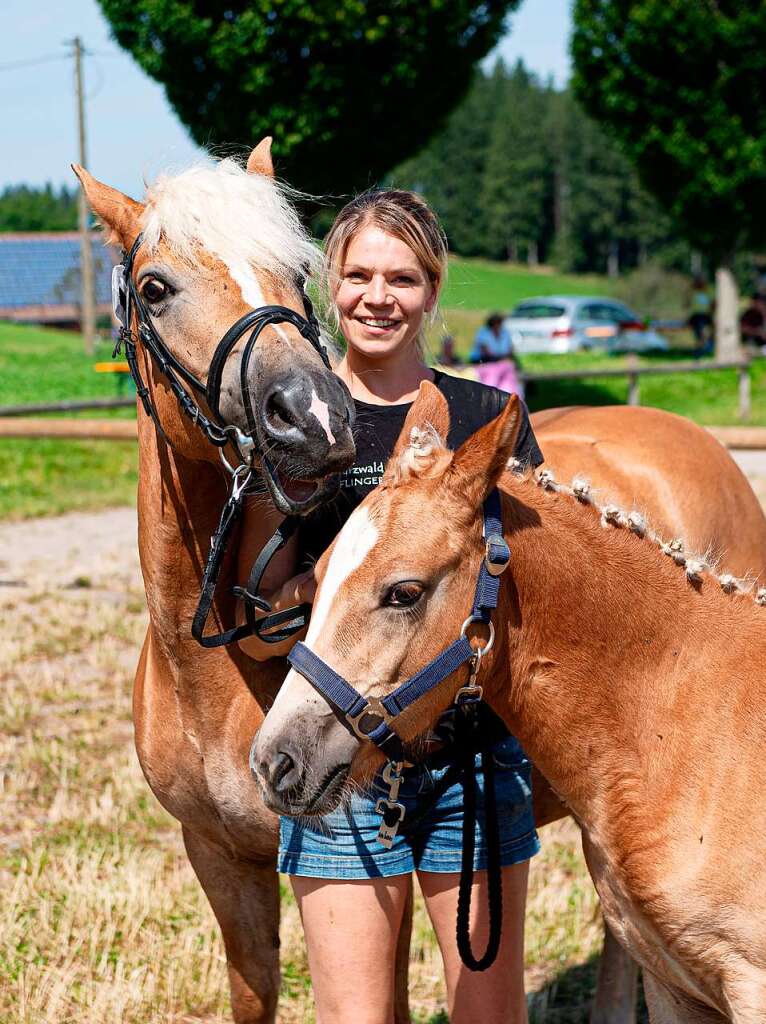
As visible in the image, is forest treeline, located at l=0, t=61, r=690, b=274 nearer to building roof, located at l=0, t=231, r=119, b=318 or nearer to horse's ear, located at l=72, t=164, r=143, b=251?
building roof, located at l=0, t=231, r=119, b=318

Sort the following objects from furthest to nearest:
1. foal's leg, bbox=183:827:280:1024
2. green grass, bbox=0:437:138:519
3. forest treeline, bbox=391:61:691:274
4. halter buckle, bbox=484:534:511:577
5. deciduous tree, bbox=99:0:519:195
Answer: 1. forest treeline, bbox=391:61:691:274
2. deciduous tree, bbox=99:0:519:195
3. green grass, bbox=0:437:138:519
4. foal's leg, bbox=183:827:280:1024
5. halter buckle, bbox=484:534:511:577

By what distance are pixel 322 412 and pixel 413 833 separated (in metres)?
0.94

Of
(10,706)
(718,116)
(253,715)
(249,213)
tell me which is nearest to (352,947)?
(253,715)

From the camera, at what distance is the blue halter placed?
2.00 metres

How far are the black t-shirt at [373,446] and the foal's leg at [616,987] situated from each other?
1.68 meters

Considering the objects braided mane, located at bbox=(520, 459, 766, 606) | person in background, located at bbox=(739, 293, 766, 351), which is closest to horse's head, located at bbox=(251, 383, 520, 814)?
braided mane, located at bbox=(520, 459, 766, 606)

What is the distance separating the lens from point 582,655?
2258 millimetres

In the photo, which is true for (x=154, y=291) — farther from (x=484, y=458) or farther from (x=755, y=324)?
(x=755, y=324)

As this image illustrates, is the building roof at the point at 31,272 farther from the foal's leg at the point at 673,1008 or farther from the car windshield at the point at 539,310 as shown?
the foal's leg at the point at 673,1008

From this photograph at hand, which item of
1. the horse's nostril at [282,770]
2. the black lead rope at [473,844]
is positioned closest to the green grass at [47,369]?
the black lead rope at [473,844]

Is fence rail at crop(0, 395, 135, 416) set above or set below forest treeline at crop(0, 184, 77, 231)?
below

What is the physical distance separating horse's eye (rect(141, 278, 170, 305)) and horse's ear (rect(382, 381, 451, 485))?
28.2 inches

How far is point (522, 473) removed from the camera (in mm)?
2346

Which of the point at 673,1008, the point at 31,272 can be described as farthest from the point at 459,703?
the point at 31,272
